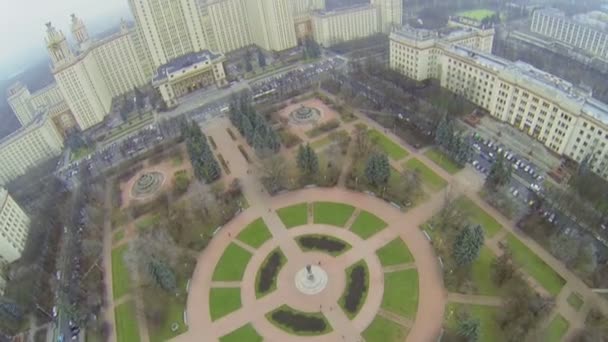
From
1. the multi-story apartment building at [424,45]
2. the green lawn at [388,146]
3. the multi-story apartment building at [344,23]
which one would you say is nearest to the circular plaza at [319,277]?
the green lawn at [388,146]

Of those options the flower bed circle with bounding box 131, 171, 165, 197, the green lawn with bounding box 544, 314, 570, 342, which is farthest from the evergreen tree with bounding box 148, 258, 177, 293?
the green lawn with bounding box 544, 314, 570, 342

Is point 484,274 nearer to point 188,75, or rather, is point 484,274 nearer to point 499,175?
point 499,175

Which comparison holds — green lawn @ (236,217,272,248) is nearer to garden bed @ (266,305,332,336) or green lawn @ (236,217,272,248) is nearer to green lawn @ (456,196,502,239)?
garden bed @ (266,305,332,336)

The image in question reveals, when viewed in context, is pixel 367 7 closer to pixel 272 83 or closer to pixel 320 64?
pixel 320 64

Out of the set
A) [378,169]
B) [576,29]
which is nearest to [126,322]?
[378,169]

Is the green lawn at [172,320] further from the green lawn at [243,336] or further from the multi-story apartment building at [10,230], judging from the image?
the multi-story apartment building at [10,230]
